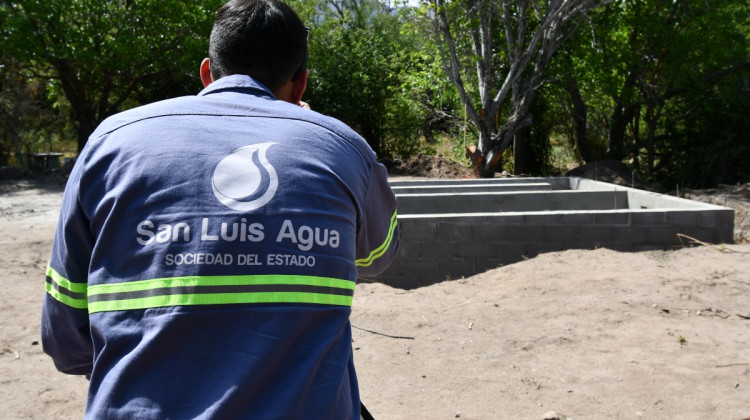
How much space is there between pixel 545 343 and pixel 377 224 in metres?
3.61

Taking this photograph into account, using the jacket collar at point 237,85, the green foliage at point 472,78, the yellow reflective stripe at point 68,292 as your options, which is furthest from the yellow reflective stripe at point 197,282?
the green foliage at point 472,78

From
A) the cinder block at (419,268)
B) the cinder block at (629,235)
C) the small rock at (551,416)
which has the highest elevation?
the cinder block at (629,235)

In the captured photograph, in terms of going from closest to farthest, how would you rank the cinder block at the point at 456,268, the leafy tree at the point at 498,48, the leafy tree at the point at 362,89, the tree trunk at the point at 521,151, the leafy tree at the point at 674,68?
1. the cinder block at the point at 456,268
2. the leafy tree at the point at 498,48
3. the leafy tree at the point at 674,68
4. the tree trunk at the point at 521,151
5. the leafy tree at the point at 362,89

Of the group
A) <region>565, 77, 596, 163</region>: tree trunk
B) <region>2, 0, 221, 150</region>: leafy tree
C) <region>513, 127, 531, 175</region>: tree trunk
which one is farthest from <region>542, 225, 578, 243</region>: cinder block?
<region>2, 0, 221, 150</region>: leafy tree

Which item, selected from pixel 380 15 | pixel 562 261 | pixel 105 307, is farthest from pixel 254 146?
pixel 380 15

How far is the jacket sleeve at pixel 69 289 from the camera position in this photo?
1320mm

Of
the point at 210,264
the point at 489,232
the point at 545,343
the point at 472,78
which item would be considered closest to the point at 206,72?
the point at 210,264

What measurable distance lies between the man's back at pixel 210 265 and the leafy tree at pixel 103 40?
14932 mm

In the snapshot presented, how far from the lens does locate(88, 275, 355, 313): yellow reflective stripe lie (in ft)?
3.93

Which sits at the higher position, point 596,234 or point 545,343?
point 596,234

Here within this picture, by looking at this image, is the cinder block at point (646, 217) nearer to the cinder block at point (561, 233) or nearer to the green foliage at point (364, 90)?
the cinder block at point (561, 233)

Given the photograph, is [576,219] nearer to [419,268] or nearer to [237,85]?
[419,268]

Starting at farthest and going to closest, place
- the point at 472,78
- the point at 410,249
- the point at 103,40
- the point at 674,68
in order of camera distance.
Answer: the point at 103,40, the point at 472,78, the point at 674,68, the point at 410,249

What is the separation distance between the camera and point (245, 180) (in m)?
1.26
